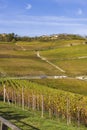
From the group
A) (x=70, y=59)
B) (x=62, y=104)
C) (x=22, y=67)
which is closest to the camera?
(x=62, y=104)

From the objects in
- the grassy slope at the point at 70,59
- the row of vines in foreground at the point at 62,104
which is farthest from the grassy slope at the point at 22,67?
the row of vines in foreground at the point at 62,104

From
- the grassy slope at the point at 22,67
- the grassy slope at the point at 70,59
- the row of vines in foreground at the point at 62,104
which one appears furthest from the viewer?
the grassy slope at the point at 70,59

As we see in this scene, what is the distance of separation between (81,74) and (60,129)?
268 ft

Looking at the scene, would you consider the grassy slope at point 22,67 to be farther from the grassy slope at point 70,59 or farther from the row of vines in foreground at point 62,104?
the row of vines in foreground at point 62,104

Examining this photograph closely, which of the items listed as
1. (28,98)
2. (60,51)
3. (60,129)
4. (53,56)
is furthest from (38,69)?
(60,129)

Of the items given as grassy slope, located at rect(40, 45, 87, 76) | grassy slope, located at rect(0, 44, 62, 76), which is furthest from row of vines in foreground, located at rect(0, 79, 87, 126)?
grassy slope, located at rect(40, 45, 87, 76)

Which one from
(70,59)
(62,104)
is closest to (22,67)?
(70,59)

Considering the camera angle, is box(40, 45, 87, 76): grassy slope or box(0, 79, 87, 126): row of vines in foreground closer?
box(0, 79, 87, 126): row of vines in foreground

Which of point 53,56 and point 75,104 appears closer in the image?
point 75,104

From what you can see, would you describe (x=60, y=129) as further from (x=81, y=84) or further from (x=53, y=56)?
(x=53, y=56)

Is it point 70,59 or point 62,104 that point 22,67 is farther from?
point 62,104

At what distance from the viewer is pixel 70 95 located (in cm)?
3362

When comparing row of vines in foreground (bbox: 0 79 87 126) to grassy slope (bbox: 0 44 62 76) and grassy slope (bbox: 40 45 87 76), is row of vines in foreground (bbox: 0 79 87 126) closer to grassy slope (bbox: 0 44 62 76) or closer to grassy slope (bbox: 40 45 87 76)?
grassy slope (bbox: 0 44 62 76)

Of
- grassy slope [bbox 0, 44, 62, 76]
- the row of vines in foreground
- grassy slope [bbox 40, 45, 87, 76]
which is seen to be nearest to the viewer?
the row of vines in foreground
